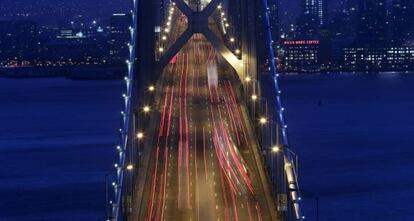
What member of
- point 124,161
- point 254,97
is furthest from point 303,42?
point 124,161

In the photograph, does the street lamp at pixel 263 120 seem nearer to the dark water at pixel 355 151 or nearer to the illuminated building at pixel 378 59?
the dark water at pixel 355 151

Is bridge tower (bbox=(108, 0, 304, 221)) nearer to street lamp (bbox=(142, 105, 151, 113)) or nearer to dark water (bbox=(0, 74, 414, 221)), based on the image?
street lamp (bbox=(142, 105, 151, 113))

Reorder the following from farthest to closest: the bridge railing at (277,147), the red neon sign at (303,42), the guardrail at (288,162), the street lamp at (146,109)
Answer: the red neon sign at (303,42) < the street lamp at (146,109) < the bridge railing at (277,147) < the guardrail at (288,162)

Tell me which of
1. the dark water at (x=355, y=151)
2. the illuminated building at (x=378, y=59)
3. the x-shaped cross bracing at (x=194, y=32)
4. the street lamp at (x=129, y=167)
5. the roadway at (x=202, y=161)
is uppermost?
the x-shaped cross bracing at (x=194, y=32)

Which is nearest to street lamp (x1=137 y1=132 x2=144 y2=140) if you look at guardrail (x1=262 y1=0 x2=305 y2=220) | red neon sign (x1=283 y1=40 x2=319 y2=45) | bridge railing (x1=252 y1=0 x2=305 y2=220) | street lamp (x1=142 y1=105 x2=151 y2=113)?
street lamp (x1=142 y1=105 x2=151 y2=113)

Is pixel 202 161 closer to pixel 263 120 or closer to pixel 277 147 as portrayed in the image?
pixel 263 120

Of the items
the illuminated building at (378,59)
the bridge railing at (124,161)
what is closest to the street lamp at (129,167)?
the bridge railing at (124,161)

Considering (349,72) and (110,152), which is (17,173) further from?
(349,72)

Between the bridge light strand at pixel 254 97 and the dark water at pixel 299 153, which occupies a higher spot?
the bridge light strand at pixel 254 97
